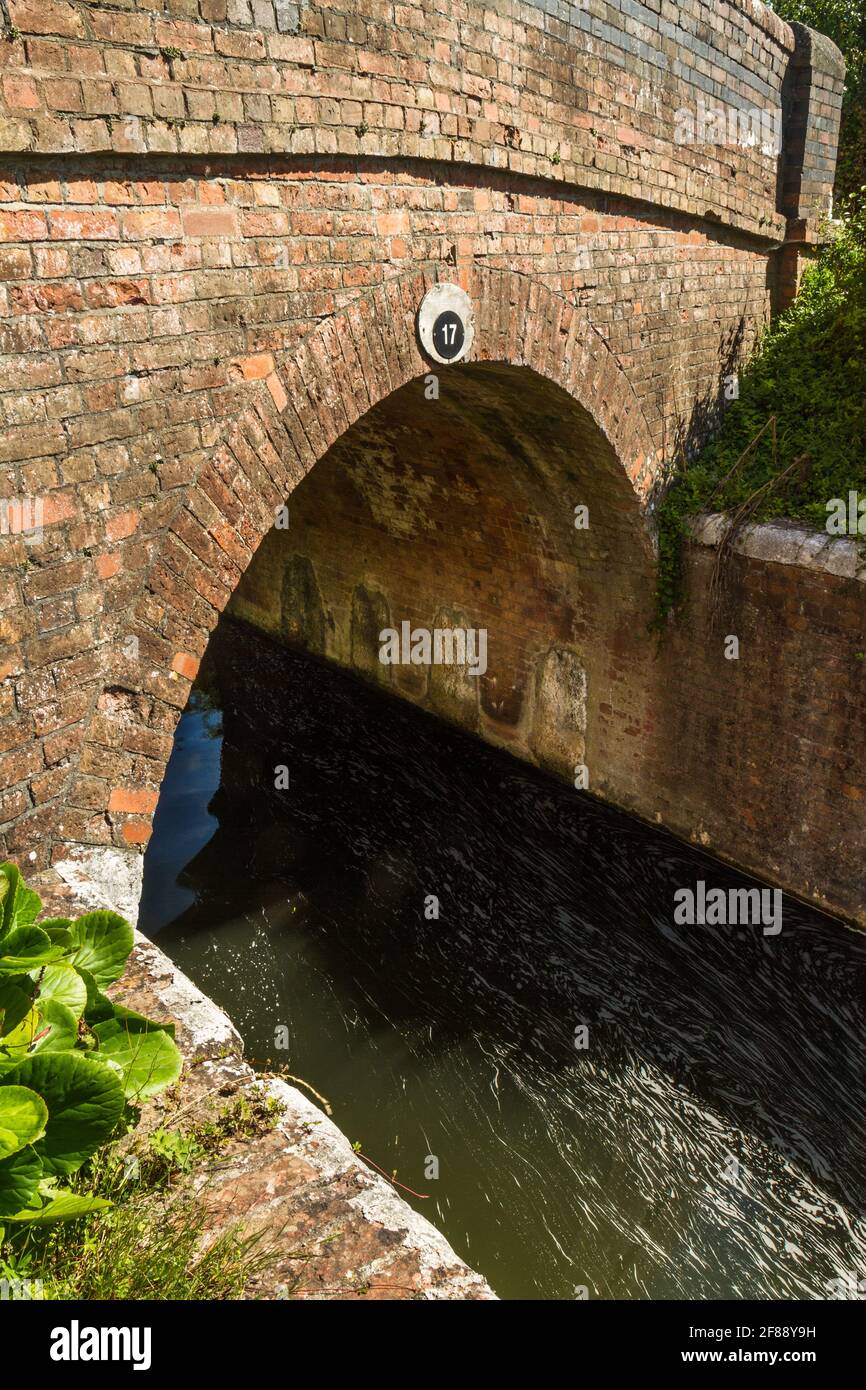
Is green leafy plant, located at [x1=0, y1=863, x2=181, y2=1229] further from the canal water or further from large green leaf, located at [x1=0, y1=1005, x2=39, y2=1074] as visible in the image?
the canal water

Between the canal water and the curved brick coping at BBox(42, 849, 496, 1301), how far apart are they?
2.64 metres

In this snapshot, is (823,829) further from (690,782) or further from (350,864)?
(350,864)

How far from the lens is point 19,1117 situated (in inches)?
74.3

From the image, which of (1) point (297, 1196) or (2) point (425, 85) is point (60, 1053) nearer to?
(1) point (297, 1196)

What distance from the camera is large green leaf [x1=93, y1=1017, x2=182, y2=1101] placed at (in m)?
2.37

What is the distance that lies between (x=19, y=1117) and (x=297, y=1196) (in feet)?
2.51

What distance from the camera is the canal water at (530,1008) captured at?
496 cm

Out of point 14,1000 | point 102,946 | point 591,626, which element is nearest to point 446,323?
point 591,626

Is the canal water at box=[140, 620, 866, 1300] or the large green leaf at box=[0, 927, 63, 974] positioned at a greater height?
the large green leaf at box=[0, 927, 63, 974]

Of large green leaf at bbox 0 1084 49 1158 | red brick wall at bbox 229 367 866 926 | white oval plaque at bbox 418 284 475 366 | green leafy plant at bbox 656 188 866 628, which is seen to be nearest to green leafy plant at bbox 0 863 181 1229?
large green leaf at bbox 0 1084 49 1158

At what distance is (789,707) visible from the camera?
668 centimetres

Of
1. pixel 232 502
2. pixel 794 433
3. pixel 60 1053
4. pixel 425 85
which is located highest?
pixel 425 85

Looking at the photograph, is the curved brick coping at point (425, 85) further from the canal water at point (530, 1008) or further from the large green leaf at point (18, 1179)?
the canal water at point (530, 1008)

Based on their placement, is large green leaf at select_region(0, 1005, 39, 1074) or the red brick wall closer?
large green leaf at select_region(0, 1005, 39, 1074)
